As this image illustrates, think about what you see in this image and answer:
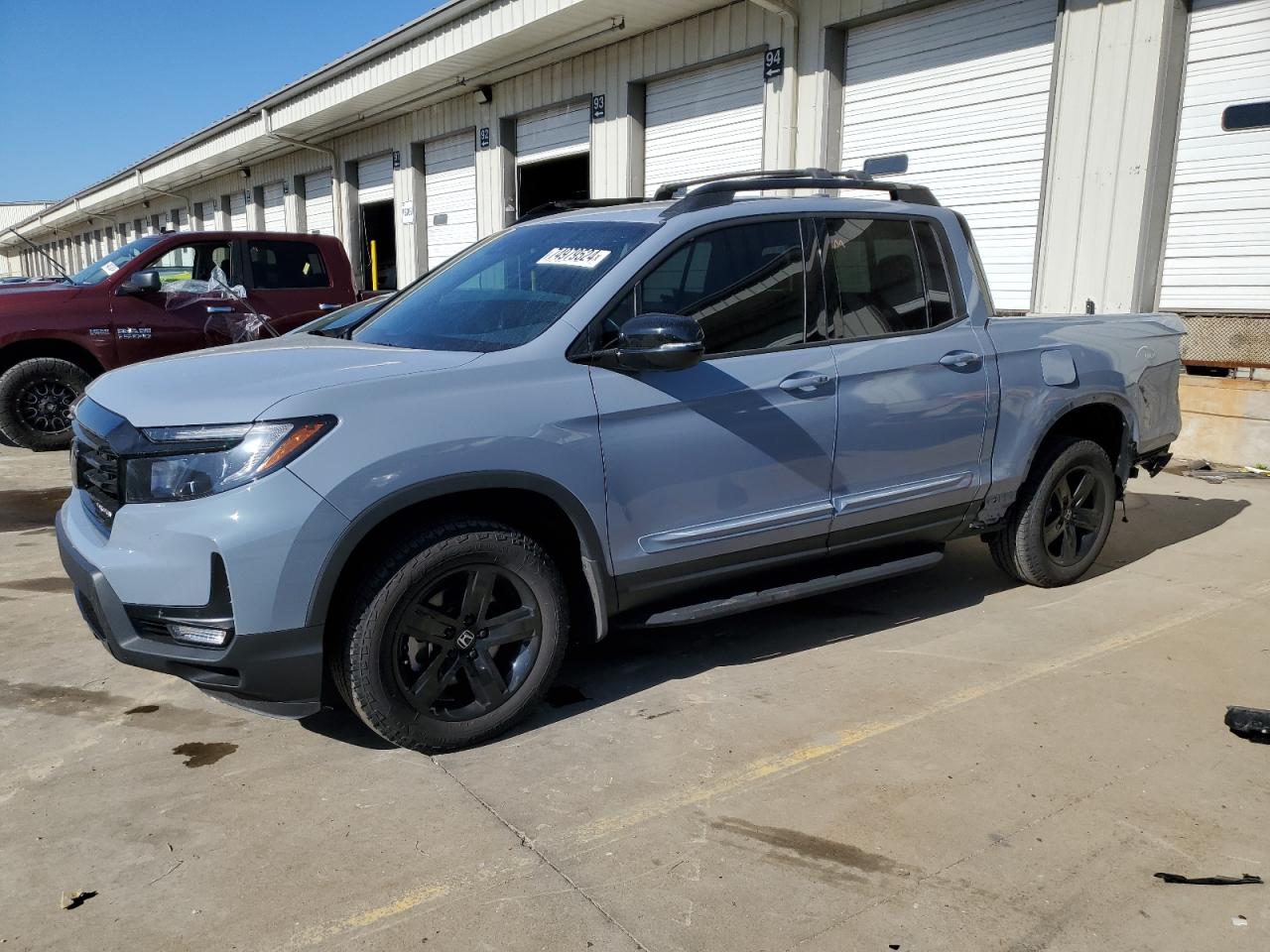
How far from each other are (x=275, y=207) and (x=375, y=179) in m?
6.15

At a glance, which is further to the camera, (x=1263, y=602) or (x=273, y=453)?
(x=1263, y=602)

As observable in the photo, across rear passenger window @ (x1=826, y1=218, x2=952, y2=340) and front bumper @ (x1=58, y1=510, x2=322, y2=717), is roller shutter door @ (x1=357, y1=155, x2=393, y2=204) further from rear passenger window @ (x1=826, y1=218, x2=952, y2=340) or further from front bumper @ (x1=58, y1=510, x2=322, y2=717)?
front bumper @ (x1=58, y1=510, x2=322, y2=717)

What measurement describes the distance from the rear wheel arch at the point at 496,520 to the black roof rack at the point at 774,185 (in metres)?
1.25

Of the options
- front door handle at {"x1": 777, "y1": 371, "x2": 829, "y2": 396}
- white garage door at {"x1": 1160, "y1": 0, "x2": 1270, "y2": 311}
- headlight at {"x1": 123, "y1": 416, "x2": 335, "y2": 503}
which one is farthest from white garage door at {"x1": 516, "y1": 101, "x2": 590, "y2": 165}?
headlight at {"x1": 123, "y1": 416, "x2": 335, "y2": 503}

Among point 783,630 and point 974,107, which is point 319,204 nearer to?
point 974,107

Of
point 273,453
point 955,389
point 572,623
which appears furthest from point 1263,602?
point 273,453

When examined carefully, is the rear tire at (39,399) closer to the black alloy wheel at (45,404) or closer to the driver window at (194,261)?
the black alloy wheel at (45,404)

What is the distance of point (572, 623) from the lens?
3.60m

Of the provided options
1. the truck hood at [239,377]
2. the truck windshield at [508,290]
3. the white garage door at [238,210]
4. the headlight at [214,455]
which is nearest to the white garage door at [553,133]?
the truck windshield at [508,290]

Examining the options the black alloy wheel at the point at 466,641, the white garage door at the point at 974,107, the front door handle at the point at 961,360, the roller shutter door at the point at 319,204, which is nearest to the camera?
the black alloy wheel at the point at 466,641

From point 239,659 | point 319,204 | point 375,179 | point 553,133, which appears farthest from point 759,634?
point 319,204

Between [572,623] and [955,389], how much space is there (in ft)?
6.49

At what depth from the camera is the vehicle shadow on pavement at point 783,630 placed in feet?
12.9

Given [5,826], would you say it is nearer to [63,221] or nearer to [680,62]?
[680,62]
